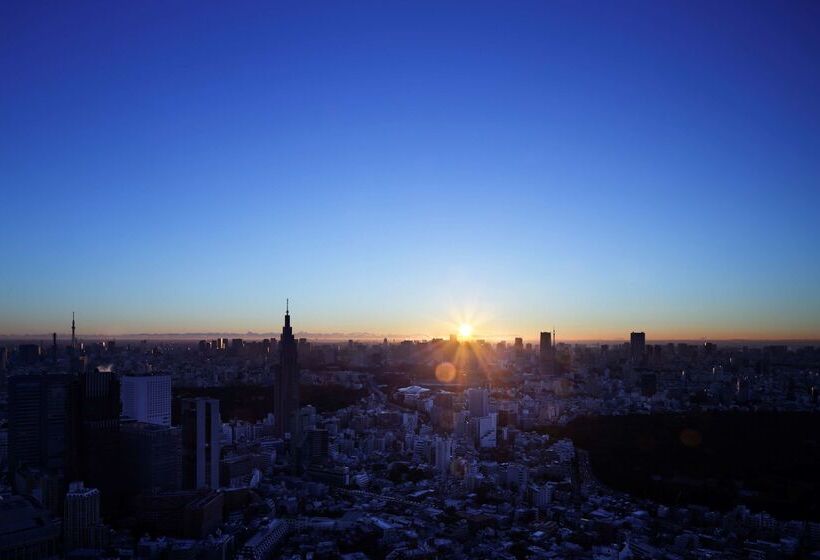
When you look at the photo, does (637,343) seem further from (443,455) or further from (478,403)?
(443,455)

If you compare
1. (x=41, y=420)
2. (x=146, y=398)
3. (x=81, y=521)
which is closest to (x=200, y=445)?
(x=81, y=521)

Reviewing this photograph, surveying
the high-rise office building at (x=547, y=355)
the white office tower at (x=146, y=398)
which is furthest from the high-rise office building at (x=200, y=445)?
the high-rise office building at (x=547, y=355)

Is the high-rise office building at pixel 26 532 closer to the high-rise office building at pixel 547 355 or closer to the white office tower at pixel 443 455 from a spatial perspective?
the white office tower at pixel 443 455

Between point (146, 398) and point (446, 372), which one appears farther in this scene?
point (446, 372)

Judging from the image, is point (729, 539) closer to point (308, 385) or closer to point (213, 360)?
point (308, 385)

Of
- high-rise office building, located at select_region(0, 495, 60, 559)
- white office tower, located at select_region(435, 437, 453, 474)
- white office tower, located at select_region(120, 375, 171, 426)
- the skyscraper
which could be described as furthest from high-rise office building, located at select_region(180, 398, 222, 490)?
the skyscraper

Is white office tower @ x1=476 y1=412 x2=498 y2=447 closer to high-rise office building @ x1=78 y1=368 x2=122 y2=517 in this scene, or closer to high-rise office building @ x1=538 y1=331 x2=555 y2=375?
high-rise office building @ x1=78 y1=368 x2=122 y2=517

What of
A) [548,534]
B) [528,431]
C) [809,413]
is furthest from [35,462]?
[809,413]
